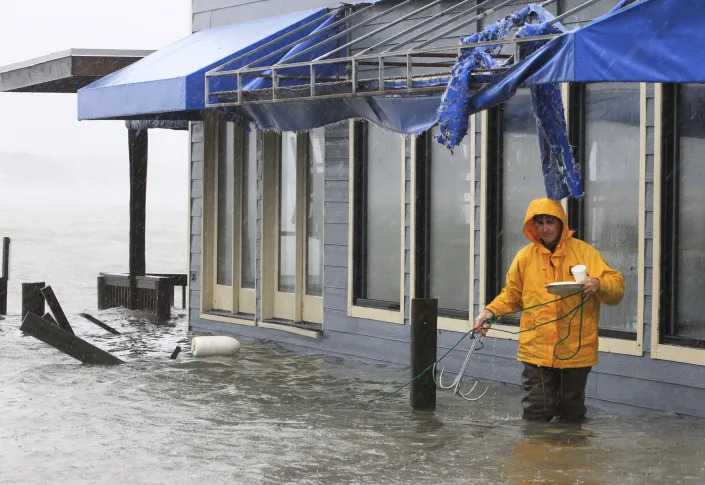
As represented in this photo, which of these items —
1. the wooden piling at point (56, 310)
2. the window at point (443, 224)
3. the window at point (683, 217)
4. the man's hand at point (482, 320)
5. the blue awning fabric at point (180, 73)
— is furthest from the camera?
the wooden piling at point (56, 310)

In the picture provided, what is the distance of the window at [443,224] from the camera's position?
1119 centimetres

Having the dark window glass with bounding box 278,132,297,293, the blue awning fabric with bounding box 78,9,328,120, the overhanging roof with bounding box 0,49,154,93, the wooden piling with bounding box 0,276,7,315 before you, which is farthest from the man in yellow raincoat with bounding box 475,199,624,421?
the wooden piling with bounding box 0,276,7,315

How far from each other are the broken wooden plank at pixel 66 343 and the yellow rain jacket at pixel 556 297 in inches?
203

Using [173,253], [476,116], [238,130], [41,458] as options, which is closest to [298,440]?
[41,458]

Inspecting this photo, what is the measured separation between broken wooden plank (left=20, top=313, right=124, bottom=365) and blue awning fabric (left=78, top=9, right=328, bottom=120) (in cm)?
254

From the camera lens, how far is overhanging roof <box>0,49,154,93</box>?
1591cm

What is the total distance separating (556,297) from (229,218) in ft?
25.5

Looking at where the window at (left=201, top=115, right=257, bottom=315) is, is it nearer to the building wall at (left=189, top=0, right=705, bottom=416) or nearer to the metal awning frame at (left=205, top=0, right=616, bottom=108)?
the building wall at (left=189, top=0, right=705, bottom=416)

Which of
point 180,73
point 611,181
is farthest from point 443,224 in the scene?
point 180,73

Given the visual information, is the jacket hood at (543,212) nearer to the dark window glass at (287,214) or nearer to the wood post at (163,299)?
the dark window glass at (287,214)

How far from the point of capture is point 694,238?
888 cm

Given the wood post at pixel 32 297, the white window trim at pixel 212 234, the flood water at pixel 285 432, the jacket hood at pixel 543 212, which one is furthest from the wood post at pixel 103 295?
the jacket hood at pixel 543 212

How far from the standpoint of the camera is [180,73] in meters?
12.6

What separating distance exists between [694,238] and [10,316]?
12.1m
